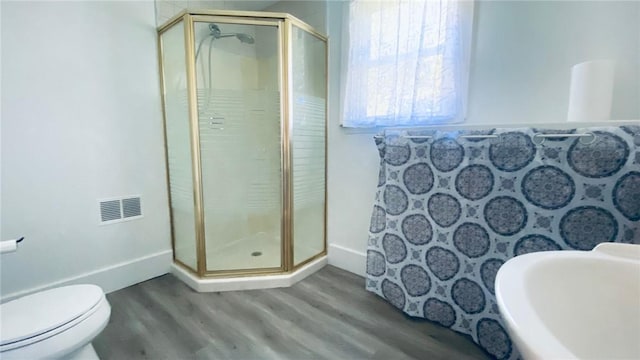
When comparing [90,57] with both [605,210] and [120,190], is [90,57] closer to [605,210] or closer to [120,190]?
[120,190]

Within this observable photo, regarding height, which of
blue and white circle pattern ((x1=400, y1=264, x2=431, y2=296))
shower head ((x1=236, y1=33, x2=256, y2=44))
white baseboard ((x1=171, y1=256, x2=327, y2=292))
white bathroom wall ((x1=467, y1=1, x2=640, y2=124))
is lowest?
white baseboard ((x1=171, y1=256, x2=327, y2=292))

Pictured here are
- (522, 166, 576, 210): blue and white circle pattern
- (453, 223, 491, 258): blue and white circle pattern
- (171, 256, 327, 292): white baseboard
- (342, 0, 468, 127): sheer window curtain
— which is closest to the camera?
(522, 166, 576, 210): blue and white circle pattern

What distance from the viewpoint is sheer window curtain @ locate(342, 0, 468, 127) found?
1527 millimetres

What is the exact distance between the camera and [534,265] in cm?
66

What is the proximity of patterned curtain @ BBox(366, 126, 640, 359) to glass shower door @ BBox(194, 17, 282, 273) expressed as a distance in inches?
33.0

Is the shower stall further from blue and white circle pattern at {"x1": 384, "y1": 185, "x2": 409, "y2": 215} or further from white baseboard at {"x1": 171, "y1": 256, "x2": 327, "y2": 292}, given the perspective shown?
blue and white circle pattern at {"x1": 384, "y1": 185, "x2": 409, "y2": 215}

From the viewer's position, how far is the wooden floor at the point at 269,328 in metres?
1.35

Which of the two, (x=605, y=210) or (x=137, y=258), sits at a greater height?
(x=605, y=210)

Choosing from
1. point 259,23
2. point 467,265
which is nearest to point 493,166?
point 467,265

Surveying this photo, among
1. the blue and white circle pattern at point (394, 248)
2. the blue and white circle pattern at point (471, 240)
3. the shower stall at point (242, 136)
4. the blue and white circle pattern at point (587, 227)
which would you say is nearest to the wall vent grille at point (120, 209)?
the shower stall at point (242, 136)

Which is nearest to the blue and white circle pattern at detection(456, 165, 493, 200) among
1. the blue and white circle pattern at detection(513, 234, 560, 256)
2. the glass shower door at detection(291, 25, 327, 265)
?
the blue and white circle pattern at detection(513, 234, 560, 256)

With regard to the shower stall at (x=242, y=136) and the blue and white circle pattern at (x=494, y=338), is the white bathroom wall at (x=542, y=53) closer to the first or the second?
the blue and white circle pattern at (x=494, y=338)

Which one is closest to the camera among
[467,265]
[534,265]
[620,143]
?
[534,265]

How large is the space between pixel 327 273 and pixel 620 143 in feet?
5.89
